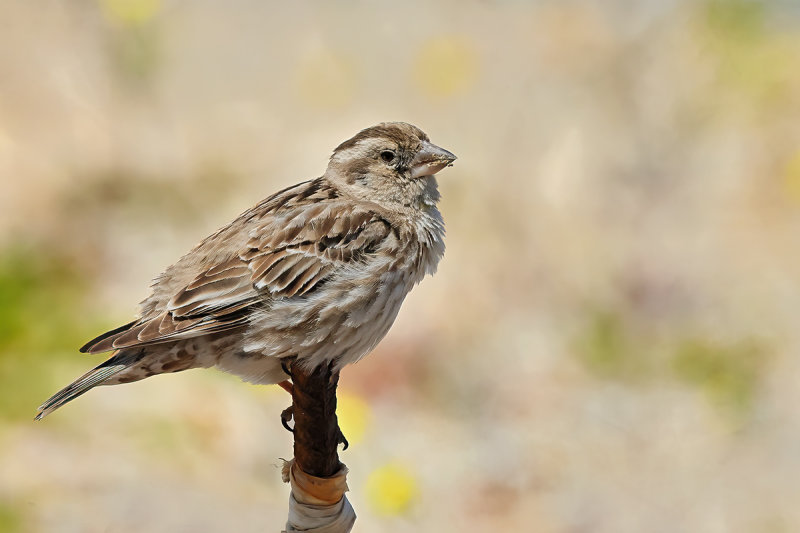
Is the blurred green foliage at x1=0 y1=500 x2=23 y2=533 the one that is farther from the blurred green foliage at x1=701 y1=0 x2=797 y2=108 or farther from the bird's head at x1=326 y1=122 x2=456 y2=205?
the blurred green foliage at x1=701 y1=0 x2=797 y2=108

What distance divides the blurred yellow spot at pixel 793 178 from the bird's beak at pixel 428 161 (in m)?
3.79

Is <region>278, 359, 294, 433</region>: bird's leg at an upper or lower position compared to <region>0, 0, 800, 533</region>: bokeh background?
lower

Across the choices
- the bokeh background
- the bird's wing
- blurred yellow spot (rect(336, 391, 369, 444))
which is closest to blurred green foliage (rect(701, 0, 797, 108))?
the bokeh background

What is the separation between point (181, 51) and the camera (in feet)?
21.5

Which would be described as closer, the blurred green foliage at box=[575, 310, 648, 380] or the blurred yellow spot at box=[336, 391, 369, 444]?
the blurred yellow spot at box=[336, 391, 369, 444]

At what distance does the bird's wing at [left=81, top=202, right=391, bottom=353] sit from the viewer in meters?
2.75

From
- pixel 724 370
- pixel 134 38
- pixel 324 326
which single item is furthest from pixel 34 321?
pixel 724 370

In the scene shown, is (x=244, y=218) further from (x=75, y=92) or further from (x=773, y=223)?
(x=773, y=223)

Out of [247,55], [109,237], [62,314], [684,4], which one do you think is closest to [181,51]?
[247,55]

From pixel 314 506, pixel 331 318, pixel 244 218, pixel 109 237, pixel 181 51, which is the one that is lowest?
pixel 314 506

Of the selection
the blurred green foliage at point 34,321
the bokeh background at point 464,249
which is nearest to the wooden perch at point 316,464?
the bokeh background at point 464,249

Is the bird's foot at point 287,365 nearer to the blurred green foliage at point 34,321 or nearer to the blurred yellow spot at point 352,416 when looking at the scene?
the blurred yellow spot at point 352,416

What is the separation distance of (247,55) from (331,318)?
13.8 ft

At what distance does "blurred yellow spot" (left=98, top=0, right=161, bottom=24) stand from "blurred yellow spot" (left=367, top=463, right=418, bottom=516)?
3.24 meters
